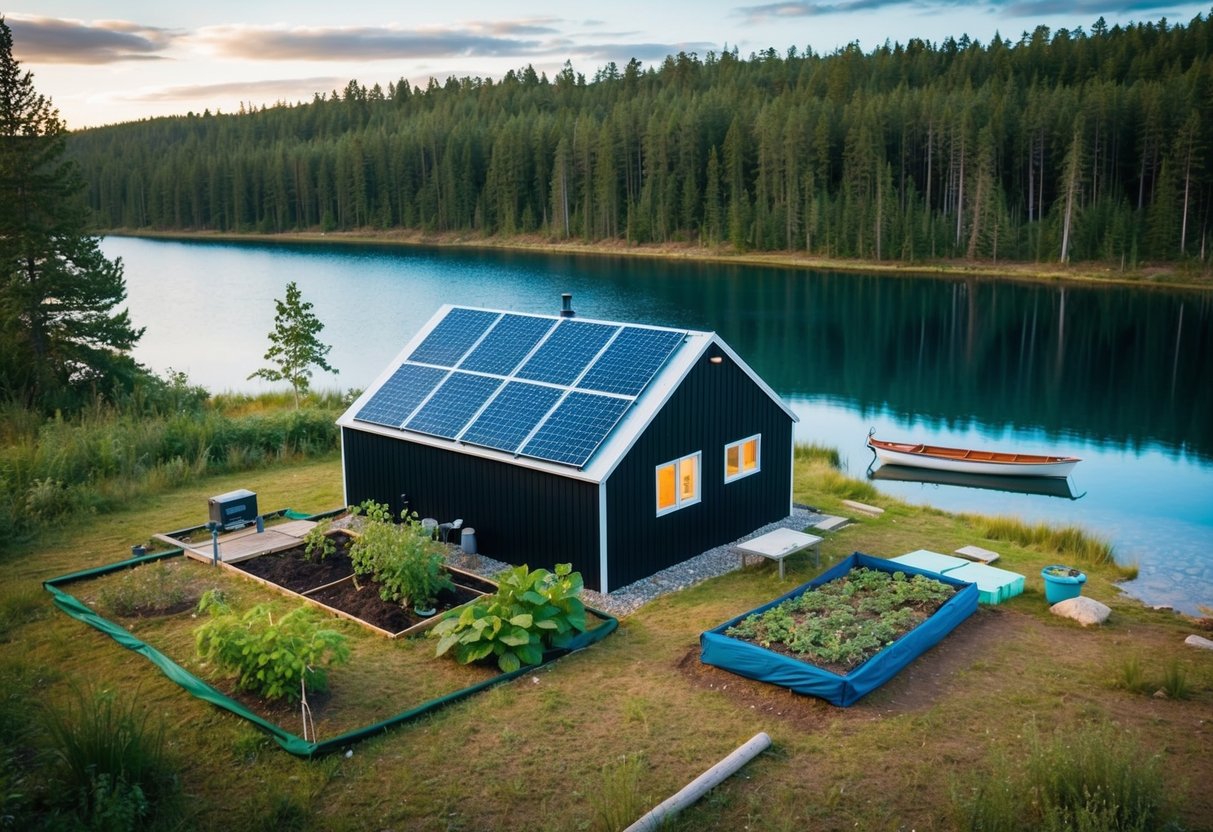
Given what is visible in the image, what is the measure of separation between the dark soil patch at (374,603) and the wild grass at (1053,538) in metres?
10.5

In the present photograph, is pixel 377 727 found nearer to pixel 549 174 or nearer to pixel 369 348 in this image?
pixel 369 348

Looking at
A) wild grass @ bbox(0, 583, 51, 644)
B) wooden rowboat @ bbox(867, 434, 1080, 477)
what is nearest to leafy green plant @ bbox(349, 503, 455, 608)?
wild grass @ bbox(0, 583, 51, 644)

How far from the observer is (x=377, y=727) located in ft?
31.3

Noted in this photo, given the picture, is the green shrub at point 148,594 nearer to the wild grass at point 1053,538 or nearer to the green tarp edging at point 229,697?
the green tarp edging at point 229,697

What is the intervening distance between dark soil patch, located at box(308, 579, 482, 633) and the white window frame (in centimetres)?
316

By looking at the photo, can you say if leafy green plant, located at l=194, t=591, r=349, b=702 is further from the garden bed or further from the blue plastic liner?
the blue plastic liner

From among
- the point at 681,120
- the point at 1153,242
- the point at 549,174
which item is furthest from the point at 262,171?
the point at 1153,242

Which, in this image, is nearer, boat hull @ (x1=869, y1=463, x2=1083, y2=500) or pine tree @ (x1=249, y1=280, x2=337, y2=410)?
boat hull @ (x1=869, y1=463, x2=1083, y2=500)

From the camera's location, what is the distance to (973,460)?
2548 cm

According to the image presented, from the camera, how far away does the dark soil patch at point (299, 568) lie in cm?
1410

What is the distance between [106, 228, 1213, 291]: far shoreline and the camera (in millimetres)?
61344

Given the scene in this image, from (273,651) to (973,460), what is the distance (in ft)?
67.0

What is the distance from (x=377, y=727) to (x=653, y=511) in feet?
19.9

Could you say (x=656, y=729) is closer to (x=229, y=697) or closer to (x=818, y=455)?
(x=229, y=697)
